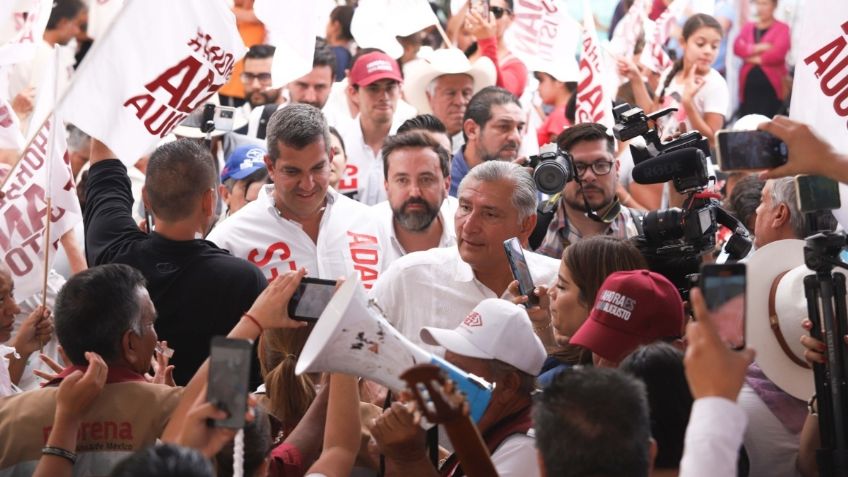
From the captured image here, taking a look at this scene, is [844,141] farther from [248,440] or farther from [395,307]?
[248,440]

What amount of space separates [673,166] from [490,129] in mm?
3040

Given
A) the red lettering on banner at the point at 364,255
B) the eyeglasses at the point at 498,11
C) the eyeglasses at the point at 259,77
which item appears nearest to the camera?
the red lettering on banner at the point at 364,255

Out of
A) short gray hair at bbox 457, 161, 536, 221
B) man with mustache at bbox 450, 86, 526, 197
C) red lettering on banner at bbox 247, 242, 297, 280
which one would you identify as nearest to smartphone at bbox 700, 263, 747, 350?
short gray hair at bbox 457, 161, 536, 221

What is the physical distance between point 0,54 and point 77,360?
139 inches

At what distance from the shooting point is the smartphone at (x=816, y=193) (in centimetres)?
412

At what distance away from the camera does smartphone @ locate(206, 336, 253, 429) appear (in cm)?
304

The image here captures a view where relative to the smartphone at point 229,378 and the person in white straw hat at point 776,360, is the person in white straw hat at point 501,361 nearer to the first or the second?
the person in white straw hat at point 776,360

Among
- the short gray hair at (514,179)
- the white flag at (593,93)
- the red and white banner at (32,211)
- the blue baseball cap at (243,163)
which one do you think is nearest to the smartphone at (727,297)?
the short gray hair at (514,179)

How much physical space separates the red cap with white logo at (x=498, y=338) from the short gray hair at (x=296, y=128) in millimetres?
2184

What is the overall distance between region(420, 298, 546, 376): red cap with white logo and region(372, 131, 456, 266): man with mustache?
254cm

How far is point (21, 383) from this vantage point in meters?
6.14

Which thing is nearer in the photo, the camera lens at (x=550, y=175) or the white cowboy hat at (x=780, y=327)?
the white cowboy hat at (x=780, y=327)

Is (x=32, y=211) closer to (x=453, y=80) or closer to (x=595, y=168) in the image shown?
(x=595, y=168)

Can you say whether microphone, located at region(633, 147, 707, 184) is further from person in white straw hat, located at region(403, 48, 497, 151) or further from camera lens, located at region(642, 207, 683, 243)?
person in white straw hat, located at region(403, 48, 497, 151)
